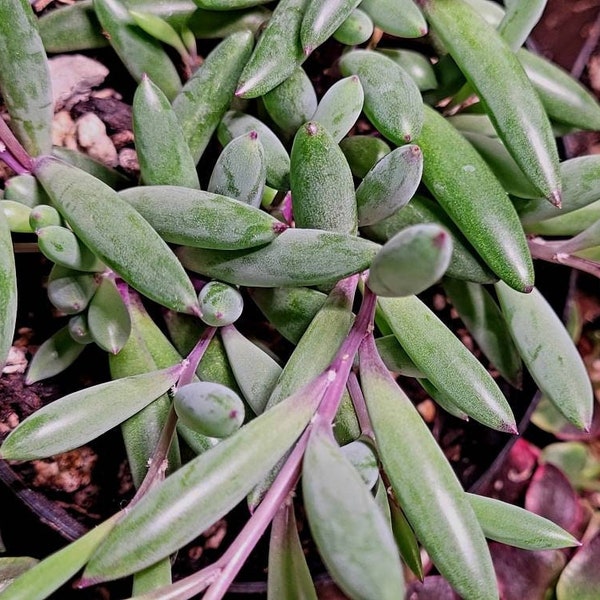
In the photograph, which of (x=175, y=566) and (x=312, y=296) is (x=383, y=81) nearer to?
(x=312, y=296)

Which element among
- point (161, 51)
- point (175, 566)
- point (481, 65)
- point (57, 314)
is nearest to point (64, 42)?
point (161, 51)

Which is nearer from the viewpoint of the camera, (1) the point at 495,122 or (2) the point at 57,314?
(1) the point at 495,122

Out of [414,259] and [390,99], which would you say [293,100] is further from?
[414,259]

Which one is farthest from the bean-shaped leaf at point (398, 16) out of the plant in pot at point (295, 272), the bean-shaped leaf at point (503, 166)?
the bean-shaped leaf at point (503, 166)

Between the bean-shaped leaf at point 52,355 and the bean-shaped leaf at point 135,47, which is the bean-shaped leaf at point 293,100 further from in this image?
the bean-shaped leaf at point 52,355

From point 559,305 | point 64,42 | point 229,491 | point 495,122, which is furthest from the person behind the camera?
point 559,305

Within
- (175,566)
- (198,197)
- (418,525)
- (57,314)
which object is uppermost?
(198,197)

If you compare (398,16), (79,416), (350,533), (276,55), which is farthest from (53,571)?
(398,16)

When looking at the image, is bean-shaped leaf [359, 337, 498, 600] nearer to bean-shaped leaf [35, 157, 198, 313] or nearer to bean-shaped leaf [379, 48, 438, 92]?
bean-shaped leaf [35, 157, 198, 313]

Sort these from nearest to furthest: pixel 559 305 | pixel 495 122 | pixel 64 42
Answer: pixel 495 122 < pixel 64 42 < pixel 559 305
